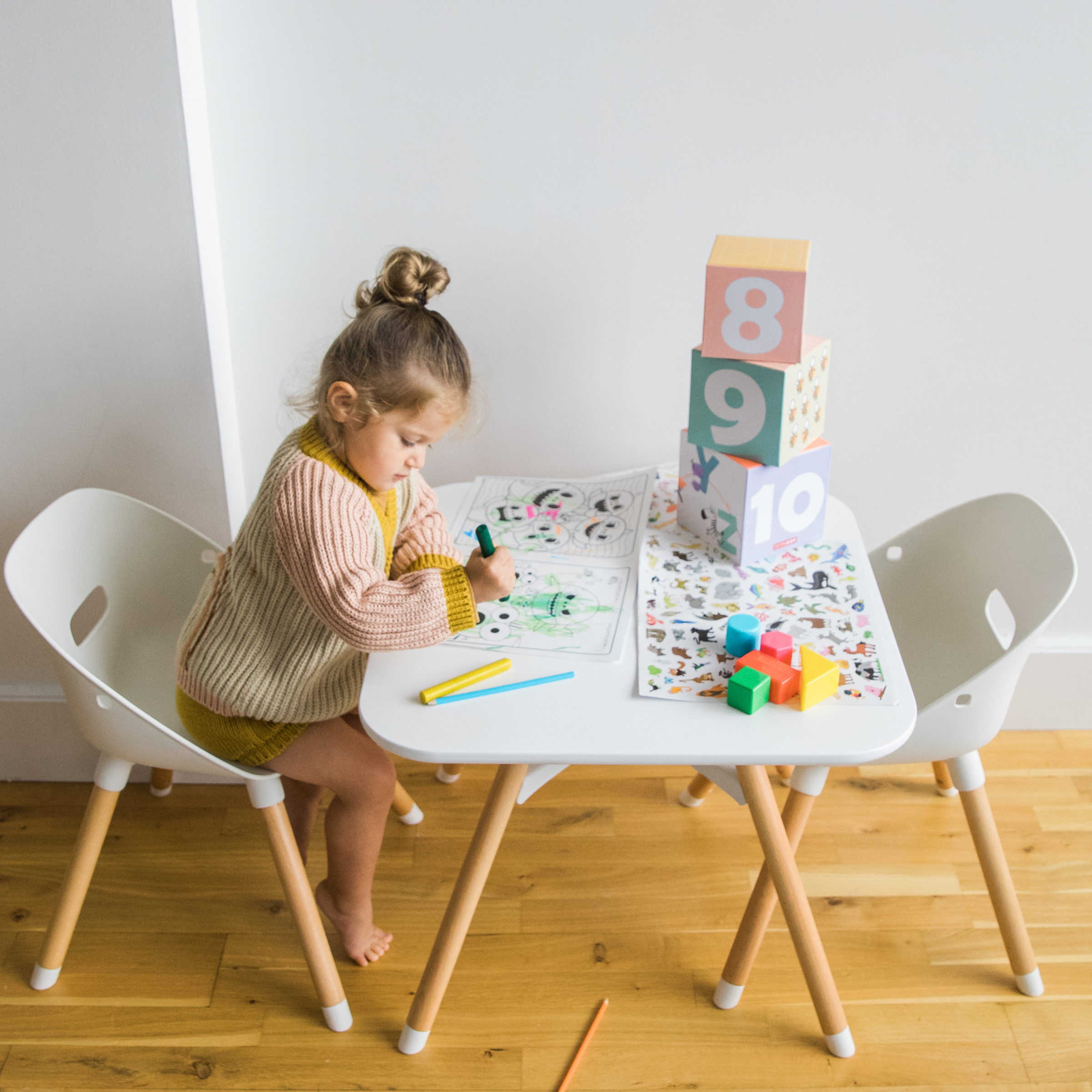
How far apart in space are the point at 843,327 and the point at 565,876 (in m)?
0.99

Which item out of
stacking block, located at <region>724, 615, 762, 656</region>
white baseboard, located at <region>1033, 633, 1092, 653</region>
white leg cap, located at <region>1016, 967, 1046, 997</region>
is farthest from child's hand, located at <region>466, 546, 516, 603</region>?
white baseboard, located at <region>1033, 633, 1092, 653</region>

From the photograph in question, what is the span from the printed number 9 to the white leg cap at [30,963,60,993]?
0.91m

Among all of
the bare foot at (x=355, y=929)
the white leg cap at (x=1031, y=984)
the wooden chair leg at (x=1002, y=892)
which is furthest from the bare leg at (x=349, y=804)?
the white leg cap at (x=1031, y=984)

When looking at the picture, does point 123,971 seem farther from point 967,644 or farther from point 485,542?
point 967,644

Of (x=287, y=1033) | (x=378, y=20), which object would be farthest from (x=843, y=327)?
(x=287, y=1033)

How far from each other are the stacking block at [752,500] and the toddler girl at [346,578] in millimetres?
321

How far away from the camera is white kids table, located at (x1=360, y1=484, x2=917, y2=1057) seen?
1.01 metres

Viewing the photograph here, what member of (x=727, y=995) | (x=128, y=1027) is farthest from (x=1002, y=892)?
(x=128, y=1027)

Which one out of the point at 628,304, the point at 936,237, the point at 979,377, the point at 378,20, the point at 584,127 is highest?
the point at 378,20

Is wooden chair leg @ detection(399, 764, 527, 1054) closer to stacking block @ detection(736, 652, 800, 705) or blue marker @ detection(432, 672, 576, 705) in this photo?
blue marker @ detection(432, 672, 576, 705)

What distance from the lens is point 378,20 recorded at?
4.58ft

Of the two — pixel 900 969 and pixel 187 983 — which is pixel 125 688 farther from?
pixel 900 969

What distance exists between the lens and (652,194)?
1.50 m

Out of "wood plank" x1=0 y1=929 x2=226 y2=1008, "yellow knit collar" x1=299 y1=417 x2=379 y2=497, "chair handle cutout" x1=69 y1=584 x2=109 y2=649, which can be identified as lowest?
"wood plank" x1=0 y1=929 x2=226 y2=1008
